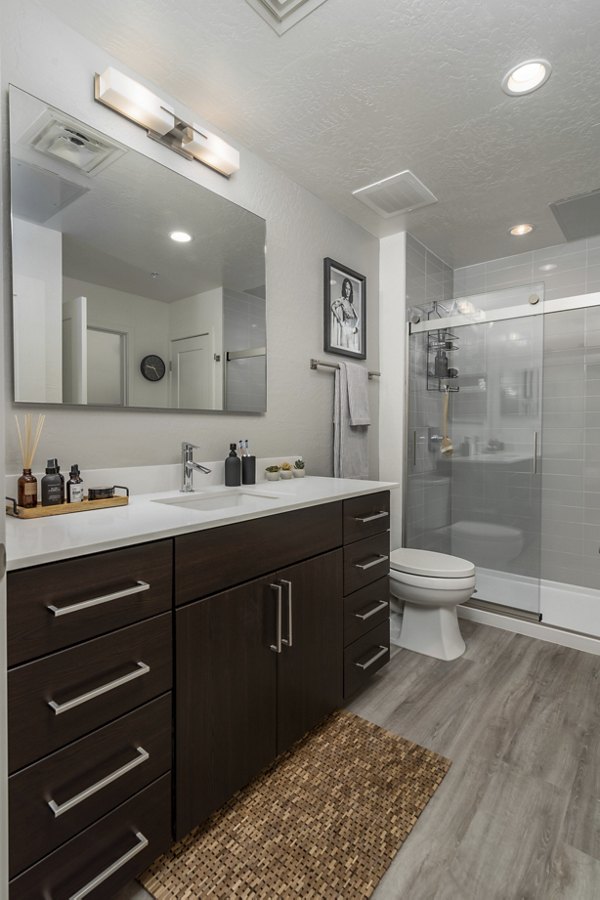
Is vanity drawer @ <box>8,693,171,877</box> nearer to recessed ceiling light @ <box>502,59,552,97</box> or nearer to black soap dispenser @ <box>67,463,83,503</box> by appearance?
black soap dispenser @ <box>67,463,83,503</box>

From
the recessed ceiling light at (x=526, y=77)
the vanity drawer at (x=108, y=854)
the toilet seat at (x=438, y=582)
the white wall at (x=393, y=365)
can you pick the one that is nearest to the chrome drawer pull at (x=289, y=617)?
the vanity drawer at (x=108, y=854)

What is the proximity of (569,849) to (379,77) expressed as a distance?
2514 millimetres

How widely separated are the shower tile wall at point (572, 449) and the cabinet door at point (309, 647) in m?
2.17

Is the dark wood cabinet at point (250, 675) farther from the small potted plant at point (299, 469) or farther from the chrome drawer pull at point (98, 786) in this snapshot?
the small potted plant at point (299, 469)

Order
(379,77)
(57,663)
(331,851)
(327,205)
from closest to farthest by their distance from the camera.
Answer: (57,663) → (331,851) → (379,77) → (327,205)

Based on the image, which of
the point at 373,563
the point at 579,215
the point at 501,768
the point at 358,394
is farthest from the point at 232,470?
the point at 579,215

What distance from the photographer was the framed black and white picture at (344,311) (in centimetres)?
251

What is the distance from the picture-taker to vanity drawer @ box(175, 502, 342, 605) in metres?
1.14

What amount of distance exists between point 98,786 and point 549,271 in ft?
12.0

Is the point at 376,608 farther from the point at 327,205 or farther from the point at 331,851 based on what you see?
the point at 327,205

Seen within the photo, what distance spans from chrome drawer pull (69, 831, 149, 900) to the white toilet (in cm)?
157

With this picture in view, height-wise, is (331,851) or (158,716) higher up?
(158,716)

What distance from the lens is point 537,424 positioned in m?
2.64

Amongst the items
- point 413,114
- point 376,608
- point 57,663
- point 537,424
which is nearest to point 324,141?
point 413,114
